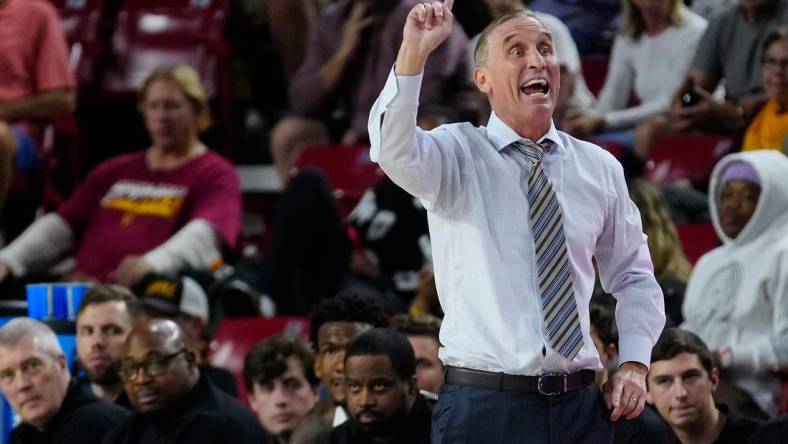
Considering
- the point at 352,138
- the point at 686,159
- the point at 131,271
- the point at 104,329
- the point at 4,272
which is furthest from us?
the point at 352,138

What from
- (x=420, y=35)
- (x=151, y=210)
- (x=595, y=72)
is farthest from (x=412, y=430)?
(x=595, y=72)

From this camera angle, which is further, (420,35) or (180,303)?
(180,303)

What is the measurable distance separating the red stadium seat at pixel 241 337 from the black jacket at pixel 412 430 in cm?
150

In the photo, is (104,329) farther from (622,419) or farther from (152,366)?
(622,419)

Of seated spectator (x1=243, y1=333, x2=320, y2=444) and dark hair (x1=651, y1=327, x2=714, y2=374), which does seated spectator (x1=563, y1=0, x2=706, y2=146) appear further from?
dark hair (x1=651, y1=327, x2=714, y2=374)

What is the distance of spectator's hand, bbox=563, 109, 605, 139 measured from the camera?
701cm

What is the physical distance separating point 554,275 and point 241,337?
9.74ft

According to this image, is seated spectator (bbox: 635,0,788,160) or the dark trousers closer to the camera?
the dark trousers

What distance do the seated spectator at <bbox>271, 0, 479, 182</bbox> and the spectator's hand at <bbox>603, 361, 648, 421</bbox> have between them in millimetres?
3877

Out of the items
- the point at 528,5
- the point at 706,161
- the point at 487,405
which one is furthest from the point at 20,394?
the point at 528,5

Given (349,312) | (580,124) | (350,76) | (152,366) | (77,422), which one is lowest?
(77,422)

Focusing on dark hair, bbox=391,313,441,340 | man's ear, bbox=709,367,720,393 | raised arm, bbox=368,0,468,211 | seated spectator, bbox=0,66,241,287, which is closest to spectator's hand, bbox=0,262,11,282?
seated spectator, bbox=0,66,241,287

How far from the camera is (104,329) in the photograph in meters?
5.61

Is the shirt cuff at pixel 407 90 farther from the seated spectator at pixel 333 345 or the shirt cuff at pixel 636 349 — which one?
the seated spectator at pixel 333 345
